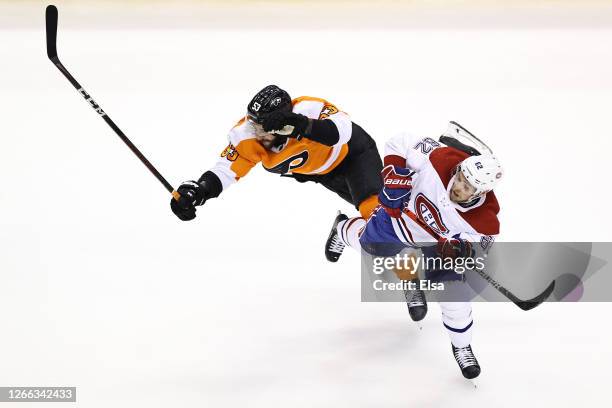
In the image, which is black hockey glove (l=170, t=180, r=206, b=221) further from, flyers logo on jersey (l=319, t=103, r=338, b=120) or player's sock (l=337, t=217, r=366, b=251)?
player's sock (l=337, t=217, r=366, b=251)

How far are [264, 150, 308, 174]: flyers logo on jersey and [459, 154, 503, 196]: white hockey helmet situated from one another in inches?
37.2

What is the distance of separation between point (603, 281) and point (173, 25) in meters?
5.10

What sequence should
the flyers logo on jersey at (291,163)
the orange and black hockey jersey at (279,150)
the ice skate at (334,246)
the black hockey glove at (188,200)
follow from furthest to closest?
the ice skate at (334,246) < the flyers logo on jersey at (291,163) < the orange and black hockey jersey at (279,150) < the black hockey glove at (188,200)

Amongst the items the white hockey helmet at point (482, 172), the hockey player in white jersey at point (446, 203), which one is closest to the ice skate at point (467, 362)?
the hockey player in white jersey at point (446, 203)

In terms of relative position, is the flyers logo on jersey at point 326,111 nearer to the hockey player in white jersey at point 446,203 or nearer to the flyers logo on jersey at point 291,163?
the flyers logo on jersey at point 291,163

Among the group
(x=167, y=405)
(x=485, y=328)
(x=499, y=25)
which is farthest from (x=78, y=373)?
(x=499, y=25)

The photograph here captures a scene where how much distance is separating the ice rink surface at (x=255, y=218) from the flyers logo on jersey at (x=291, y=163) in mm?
641

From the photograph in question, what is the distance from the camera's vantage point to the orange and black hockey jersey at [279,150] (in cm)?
346

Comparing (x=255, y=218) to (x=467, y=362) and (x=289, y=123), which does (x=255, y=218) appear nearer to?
(x=289, y=123)

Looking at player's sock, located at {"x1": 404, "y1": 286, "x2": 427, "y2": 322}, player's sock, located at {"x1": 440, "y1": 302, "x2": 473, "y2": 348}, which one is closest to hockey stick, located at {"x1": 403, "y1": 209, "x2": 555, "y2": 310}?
player's sock, located at {"x1": 440, "y1": 302, "x2": 473, "y2": 348}

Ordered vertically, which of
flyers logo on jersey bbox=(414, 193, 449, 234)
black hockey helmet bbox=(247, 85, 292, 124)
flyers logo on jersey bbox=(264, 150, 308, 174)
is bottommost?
flyers logo on jersey bbox=(414, 193, 449, 234)

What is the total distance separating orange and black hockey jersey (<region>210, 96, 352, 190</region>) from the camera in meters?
3.46

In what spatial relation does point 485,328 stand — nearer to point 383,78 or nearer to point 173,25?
point 383,78

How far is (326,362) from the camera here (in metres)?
3.33
